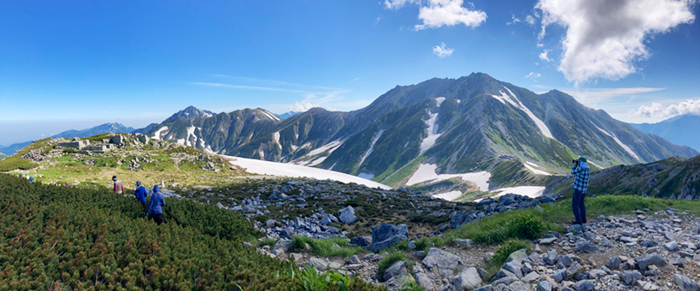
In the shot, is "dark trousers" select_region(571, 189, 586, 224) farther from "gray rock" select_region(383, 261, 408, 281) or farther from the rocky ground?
"gray rock" select_region(383, 261, 408, 281)

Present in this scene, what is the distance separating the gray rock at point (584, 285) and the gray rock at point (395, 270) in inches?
170

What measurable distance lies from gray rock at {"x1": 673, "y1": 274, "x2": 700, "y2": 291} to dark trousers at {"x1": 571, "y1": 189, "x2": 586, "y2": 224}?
583 centimetres

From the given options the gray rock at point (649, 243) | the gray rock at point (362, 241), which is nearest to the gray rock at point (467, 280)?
the gray rock at point (649, 243)

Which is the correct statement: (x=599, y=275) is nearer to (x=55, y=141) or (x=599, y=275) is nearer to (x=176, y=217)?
(x=176, y=217)

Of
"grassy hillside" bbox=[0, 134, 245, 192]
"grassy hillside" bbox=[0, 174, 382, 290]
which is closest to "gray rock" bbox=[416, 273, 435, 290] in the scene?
"grassy hillside" bbox=[0, 174, 382, 290]

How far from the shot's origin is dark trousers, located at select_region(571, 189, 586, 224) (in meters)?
11.7

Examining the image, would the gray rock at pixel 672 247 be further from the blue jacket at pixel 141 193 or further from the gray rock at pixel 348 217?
the blue jacket at pixel 141 193

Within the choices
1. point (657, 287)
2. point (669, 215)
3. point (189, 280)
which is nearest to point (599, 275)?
point (657, 287)

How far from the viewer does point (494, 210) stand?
22109 millimetres

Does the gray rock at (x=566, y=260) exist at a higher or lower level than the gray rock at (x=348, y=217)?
higher

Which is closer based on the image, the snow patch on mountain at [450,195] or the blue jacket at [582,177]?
the blue jacket at [582,177]

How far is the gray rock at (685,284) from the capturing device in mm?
6111

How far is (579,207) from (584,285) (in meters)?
7.16

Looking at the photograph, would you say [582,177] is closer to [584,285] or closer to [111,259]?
[584,285]
